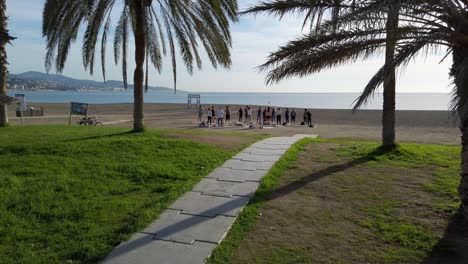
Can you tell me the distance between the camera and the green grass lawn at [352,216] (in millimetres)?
4344

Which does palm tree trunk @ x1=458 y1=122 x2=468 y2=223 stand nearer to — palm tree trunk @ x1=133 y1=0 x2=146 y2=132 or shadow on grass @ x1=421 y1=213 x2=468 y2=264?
shadow on grass @ x1=421 y1=213 x2=468 y2=264

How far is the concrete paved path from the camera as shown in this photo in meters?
4.18

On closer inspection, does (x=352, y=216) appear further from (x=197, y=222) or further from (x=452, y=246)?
(x=197, y=222)

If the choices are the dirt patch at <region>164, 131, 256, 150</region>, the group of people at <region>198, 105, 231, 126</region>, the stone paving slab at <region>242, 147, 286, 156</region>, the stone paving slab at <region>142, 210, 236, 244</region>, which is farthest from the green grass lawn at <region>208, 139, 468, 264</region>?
the group of people at <region>198, 105, 231, 126</region>

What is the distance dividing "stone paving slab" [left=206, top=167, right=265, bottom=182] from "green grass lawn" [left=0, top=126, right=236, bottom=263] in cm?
23

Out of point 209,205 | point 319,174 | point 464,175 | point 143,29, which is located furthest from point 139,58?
point 464,175

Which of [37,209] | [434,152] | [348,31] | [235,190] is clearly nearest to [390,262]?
[235,190]

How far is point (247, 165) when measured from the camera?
823cm

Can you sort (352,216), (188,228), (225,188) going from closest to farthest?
(188,228) < (352,216) < (225,188)

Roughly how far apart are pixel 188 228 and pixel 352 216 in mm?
2402

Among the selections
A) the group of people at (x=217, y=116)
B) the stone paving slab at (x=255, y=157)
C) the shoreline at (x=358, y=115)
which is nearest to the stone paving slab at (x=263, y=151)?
the stone paving slab at (x=255, y=157)

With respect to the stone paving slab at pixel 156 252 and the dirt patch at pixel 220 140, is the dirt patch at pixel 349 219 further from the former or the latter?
the dirt patch at pixel 220 140

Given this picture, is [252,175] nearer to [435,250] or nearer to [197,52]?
[435,250]

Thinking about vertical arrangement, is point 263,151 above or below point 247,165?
above
